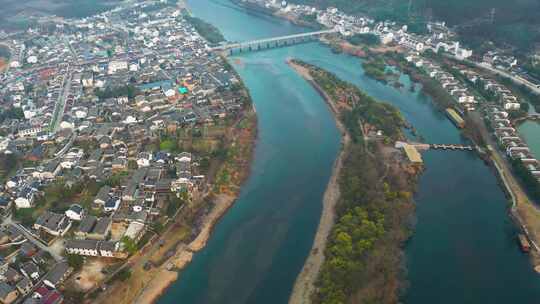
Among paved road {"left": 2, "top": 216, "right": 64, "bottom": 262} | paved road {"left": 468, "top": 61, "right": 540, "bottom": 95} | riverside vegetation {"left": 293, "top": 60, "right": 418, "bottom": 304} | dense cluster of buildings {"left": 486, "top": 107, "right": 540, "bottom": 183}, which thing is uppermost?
paved road {"left": 468, "top": 61, "right": 540, "bottom": 95}

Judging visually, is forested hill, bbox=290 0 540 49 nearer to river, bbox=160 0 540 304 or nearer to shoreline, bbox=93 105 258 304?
river, bbox=160 0 540 304

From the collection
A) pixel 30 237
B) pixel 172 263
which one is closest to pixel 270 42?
pixel 172 263

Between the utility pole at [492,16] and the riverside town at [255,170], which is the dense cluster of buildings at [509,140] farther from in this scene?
the utility pole at [492,16]

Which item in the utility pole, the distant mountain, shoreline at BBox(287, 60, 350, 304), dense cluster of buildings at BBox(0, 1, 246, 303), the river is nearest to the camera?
shoreline at BBox(287, 60, 350, 304)

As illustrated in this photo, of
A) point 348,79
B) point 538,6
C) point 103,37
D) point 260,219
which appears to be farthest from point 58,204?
point 538,6

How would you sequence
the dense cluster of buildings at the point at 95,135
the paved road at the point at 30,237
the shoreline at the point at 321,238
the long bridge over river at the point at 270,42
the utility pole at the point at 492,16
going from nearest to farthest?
the shoreline at the point at 321,238, the paved road at the point at 30,237, the dense cluster of buildings at the point at 95,135, the long bridge over river at the point at 270,42, the utility pole at the point at 492,16

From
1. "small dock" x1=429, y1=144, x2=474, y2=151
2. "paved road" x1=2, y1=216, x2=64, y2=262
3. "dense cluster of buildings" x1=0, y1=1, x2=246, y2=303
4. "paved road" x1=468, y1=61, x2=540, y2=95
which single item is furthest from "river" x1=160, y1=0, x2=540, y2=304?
"paved road" x1=468, y1=61, x2=540, y2=95

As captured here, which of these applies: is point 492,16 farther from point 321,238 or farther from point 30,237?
point 30,237

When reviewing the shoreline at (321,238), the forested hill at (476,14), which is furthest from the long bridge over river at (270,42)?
the shoreline at (321,238)
